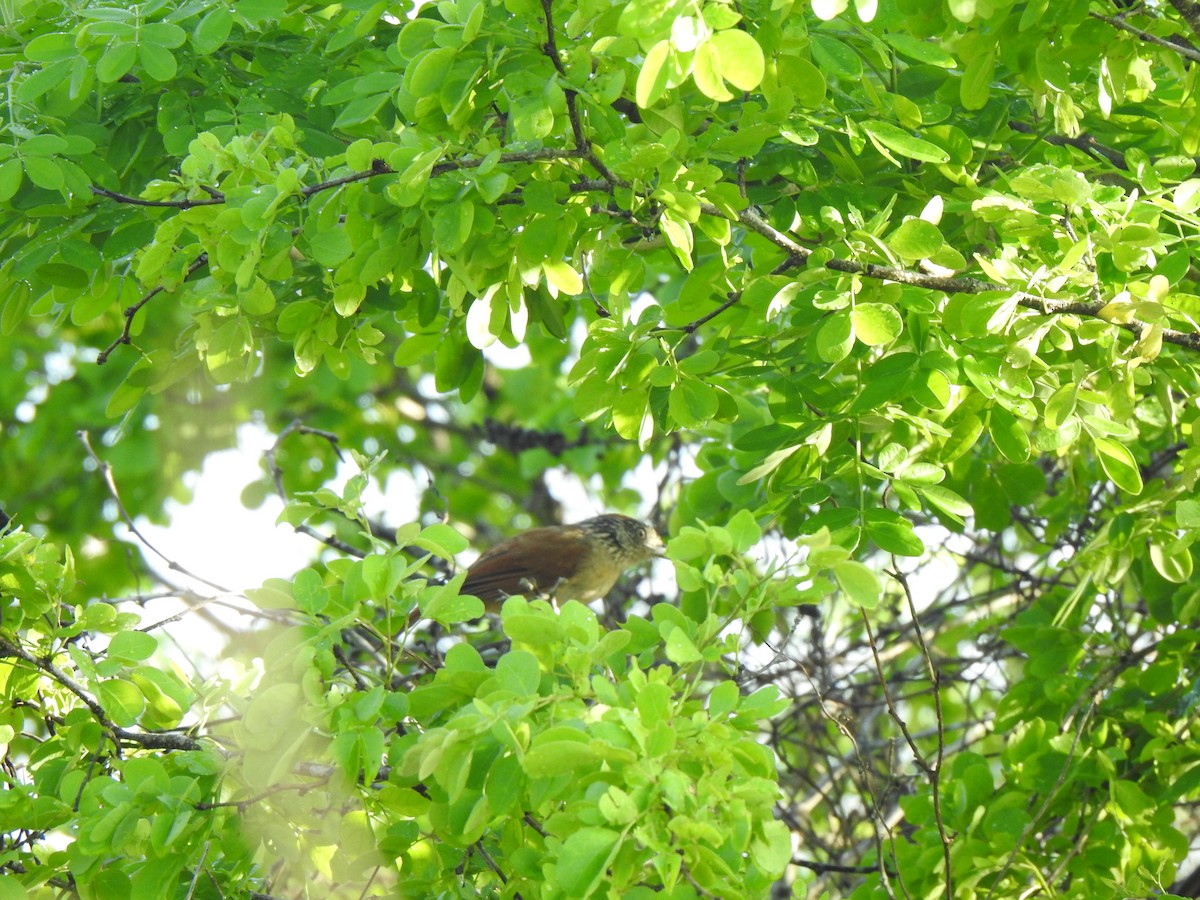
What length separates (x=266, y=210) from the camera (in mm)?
2635

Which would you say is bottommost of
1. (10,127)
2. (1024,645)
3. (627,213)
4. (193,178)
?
(1024,645)

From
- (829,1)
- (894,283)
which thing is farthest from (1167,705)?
(829,1)

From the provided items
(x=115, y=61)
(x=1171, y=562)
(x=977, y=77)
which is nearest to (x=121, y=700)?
(x=115, y=61)

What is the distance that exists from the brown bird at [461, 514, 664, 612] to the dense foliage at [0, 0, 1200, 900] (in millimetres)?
2525

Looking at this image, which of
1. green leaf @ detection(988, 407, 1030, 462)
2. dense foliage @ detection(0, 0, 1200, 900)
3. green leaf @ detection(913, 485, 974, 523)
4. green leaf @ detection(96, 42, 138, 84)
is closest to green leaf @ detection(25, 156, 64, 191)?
dense foliage @ detection(0, 0, 1200, 900)

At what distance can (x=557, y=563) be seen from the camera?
6762 millimetres

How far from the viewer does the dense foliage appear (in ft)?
7.47

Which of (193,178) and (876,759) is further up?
(193,178)

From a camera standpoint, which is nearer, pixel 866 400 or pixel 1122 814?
pixel 866 400

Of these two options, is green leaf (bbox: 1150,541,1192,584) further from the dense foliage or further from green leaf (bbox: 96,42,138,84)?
green leaf (bbox: 96,42,138,84)

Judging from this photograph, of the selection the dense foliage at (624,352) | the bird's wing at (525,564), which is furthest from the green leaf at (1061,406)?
the bird's wing at (525,564)

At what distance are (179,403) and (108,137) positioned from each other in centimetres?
581

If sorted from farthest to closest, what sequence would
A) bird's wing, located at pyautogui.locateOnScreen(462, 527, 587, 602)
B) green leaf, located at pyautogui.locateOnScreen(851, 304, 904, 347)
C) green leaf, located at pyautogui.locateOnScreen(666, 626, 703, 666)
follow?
bird's wing, located at pyautogui.locateOnScreen(462, 527, 587, 602) → green leaf, located at pyautogui.locateOnScreen(851, 304, 904, 347) → green leaf, located at pyautogui.locateOnScreen(666, 626, 703, 666)

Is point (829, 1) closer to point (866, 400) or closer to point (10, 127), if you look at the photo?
point (866, 400)
